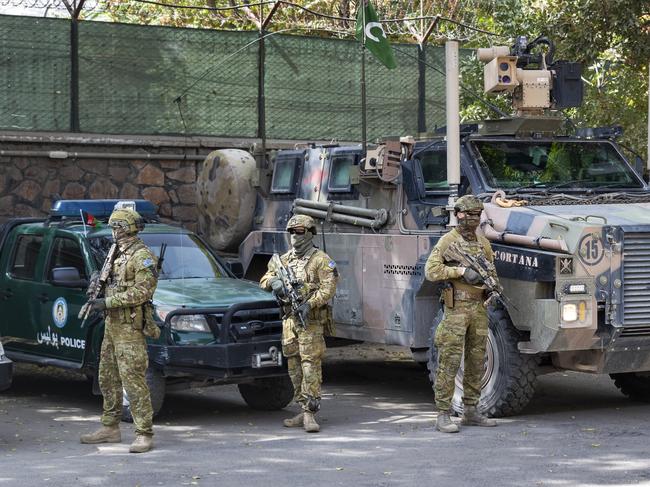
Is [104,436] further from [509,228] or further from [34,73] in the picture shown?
[34,73]

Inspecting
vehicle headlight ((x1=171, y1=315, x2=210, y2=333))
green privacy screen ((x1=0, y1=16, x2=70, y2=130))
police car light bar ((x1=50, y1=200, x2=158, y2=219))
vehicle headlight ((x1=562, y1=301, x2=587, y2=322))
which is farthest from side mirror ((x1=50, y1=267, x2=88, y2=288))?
green privacy screen ((x1=0, y1=16, x2=70, y2=130))

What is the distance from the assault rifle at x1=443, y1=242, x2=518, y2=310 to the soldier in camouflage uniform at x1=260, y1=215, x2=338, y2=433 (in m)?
0.96

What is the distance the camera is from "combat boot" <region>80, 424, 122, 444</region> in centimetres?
920

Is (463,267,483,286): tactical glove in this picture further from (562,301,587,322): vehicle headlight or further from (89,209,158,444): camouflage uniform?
(89,209,158,444): camouflage uniform

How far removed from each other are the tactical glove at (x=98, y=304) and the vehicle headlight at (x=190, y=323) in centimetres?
91

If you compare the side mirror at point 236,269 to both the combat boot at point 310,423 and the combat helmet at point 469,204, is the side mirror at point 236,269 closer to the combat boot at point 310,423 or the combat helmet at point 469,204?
the combat boot at point 310,423

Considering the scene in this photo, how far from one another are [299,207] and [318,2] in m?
10.2

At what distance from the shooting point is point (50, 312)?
11.0m

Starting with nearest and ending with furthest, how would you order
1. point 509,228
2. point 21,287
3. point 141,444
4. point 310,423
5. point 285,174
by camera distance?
1. point 141,444
2. point 310,423
3. point 509,228
4. point 21,287
5. point 285,174

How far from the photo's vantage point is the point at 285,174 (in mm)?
12766

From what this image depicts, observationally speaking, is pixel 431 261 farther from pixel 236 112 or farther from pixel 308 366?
pixel 236 112

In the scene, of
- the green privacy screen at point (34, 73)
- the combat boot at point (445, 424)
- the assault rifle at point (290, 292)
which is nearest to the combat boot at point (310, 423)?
the assault rifle at point (290, 292)

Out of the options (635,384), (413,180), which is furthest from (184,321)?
(635,384)

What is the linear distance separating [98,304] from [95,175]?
6378 millimetres
